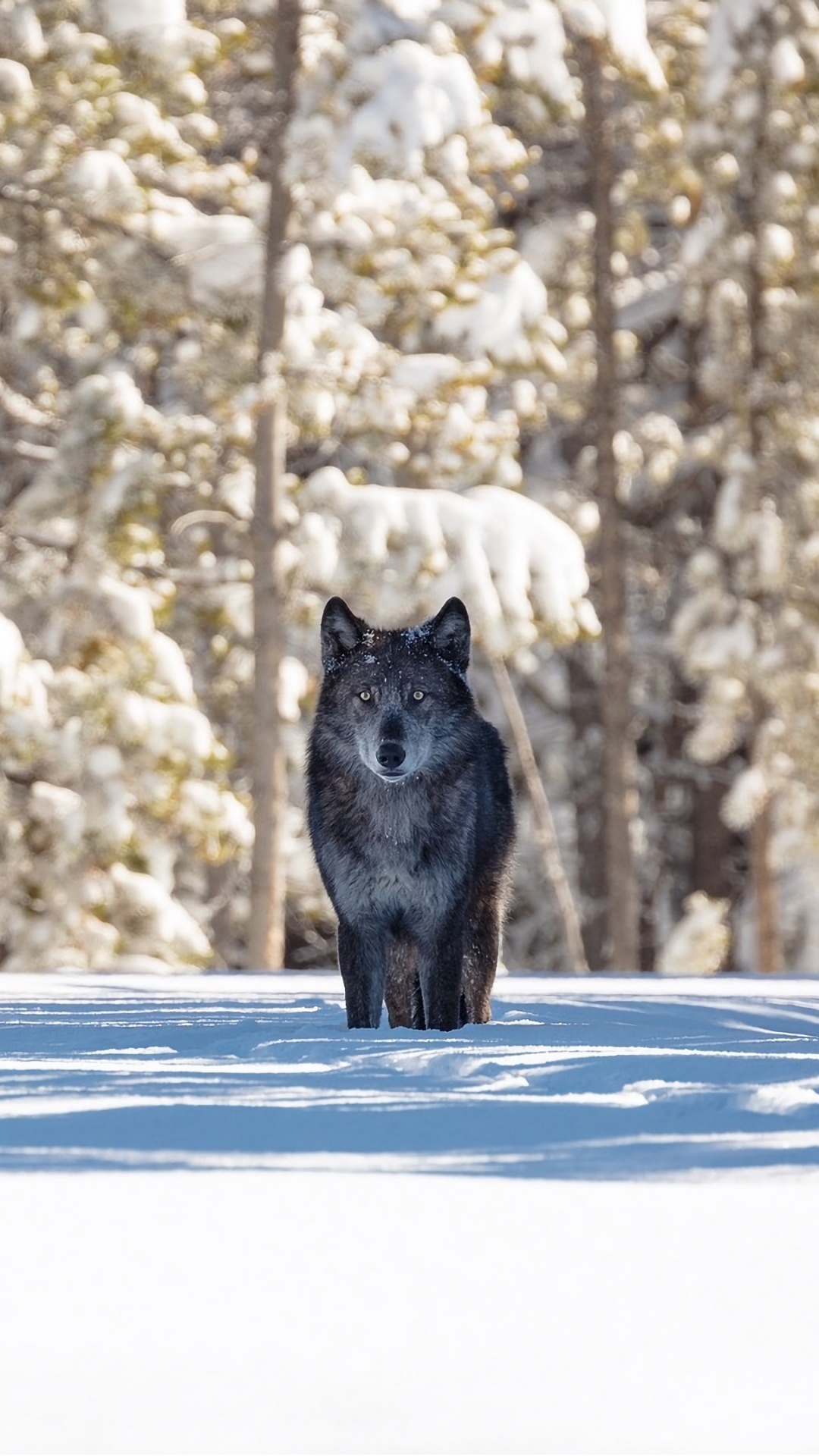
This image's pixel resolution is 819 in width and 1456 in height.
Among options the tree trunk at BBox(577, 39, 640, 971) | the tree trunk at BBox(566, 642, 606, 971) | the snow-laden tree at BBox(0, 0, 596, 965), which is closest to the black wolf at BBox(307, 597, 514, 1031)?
the snow-laden tree at BBox(0, 0, 596, 965)

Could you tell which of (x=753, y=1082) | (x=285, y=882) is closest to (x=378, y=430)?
(x=285, y=882)

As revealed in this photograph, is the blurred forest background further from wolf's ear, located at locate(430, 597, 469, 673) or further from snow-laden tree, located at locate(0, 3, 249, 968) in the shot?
wolf's ear, located at locate(430, 597, 469, 673)

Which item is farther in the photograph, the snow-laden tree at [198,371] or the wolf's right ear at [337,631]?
the snow-laden tree at [198,371]

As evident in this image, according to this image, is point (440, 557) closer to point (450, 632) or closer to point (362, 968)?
point (450, 632)

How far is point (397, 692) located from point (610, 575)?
1644 cm

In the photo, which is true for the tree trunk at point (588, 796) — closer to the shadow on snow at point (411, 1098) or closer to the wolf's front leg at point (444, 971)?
the shadow on snow at point (411, 1098)

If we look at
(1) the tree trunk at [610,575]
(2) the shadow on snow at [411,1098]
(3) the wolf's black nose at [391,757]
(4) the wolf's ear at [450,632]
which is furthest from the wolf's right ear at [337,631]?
(1) the tree trunk at [610,575]

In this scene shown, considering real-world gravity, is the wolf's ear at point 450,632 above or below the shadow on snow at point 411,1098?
above

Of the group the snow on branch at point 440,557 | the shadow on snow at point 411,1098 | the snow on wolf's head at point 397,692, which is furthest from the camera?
the snow on branch at point 440,557

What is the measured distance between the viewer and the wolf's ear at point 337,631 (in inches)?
253

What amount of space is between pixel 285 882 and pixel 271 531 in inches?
233

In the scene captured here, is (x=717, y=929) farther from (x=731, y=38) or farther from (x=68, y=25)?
(x=68, y=25)

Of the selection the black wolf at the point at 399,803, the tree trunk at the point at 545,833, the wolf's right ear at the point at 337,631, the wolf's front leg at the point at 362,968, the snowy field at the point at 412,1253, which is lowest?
the tree trunk at the point at 545,833

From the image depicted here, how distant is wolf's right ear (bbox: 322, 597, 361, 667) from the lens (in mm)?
6414
